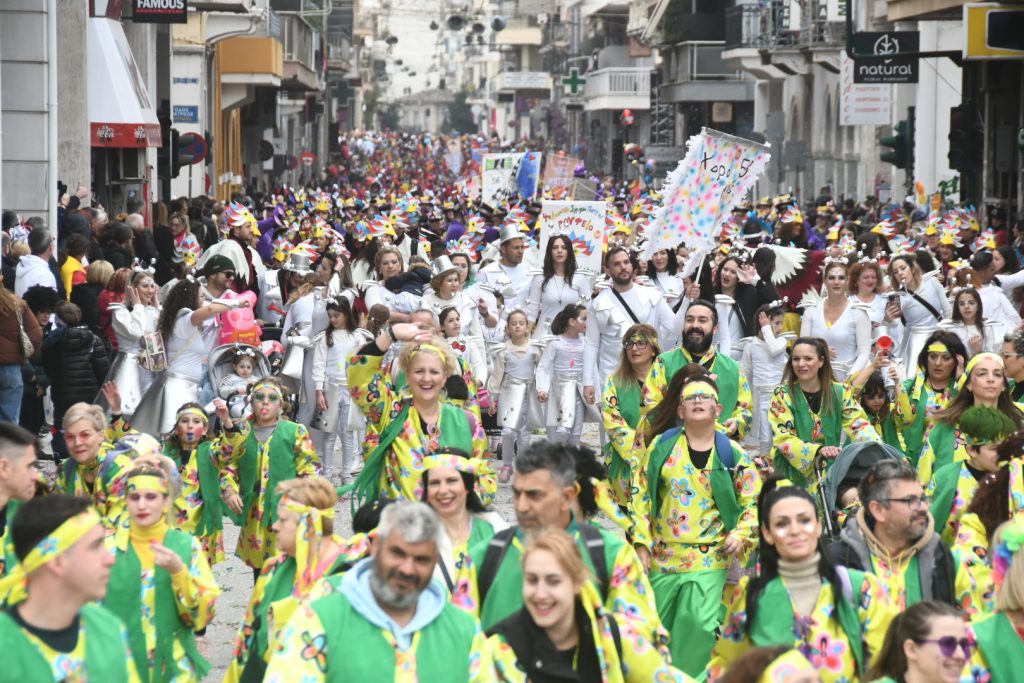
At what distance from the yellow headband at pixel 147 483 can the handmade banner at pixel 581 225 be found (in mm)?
Answer: 11949

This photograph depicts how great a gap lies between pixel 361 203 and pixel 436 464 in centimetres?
2425

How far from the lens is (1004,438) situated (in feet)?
27.6

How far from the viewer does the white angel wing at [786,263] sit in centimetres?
1570

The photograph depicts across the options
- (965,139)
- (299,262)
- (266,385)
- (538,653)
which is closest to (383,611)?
(538,653)

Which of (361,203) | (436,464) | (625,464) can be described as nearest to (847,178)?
(361,203)

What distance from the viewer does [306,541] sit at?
6664 millimetres

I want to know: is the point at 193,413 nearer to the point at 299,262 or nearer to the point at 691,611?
the point at 691,611

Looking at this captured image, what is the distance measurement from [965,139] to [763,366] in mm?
14654

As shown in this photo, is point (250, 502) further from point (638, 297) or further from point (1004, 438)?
point (638, 297)

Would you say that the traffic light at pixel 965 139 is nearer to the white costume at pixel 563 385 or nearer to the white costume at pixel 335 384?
the white costume at pixel 563 385

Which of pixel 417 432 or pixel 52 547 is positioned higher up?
pixel 52 547

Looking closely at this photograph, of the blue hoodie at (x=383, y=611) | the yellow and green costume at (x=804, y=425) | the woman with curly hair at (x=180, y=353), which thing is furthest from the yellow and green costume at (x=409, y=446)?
the woman with curly hair at (x=180, y=353)

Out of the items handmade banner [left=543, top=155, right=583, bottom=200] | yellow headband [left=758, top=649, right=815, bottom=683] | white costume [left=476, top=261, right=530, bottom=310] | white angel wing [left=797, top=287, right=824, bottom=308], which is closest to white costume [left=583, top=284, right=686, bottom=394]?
white angel wing [left=797, top=287, right=824, bottom=308]

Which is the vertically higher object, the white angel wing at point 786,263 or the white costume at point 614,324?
the white angel wing at point 786,263
